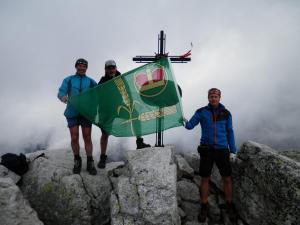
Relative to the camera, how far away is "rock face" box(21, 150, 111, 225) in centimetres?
950

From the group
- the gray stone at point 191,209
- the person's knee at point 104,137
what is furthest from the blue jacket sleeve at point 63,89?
the gray stone at point 191,209

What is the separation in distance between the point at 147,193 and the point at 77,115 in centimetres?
390

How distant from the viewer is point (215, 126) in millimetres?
9281

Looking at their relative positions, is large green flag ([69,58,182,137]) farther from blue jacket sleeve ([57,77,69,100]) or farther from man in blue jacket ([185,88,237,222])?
man in blue jacket ([185,88,237,222])

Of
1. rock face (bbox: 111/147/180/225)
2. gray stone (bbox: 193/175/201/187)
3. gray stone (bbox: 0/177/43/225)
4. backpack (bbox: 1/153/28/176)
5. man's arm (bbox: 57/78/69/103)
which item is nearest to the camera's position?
rock face (bbox: 111/147/180/225)

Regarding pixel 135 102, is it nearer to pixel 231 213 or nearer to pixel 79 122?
pixel 79 122

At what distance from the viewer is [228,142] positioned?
9547 mm

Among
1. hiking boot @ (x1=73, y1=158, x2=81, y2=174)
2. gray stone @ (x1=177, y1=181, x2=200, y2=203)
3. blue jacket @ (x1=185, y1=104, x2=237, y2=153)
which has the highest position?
blue jacket @ (x1=185, y1=104, x2=237, y2=153)

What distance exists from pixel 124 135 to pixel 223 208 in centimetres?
411

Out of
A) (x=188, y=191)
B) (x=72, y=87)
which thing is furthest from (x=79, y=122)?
(x=188, y=191)

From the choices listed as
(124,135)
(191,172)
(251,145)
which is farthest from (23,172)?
(251,145)

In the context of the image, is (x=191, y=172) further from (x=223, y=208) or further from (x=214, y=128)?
(x=214, y=128)

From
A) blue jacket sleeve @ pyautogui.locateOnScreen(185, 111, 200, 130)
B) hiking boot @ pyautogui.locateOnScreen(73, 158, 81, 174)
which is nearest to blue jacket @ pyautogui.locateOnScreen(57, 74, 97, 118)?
hiking boot @ pyautogui.locateOnScreen(73, 158, 81, 174)

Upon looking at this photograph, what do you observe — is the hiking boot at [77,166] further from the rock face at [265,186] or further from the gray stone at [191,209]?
the rock face at [265,186]
